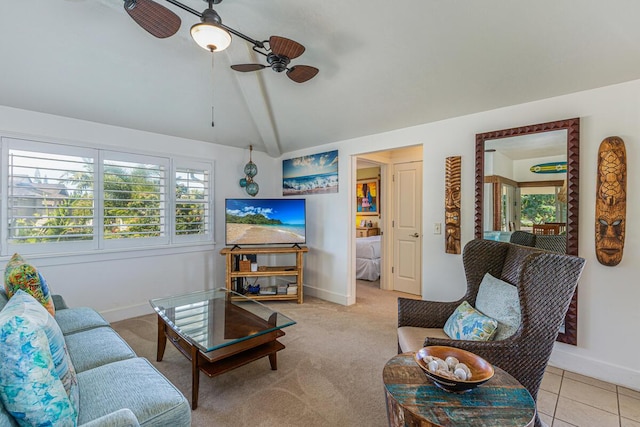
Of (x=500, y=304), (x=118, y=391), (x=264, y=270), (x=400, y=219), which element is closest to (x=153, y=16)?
(x=118, y=391)

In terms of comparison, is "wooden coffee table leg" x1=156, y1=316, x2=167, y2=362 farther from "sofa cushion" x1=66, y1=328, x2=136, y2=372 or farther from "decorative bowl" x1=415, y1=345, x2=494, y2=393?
Answer: "decorative bowl" x1=415, y1=345, x2=494, y2=393

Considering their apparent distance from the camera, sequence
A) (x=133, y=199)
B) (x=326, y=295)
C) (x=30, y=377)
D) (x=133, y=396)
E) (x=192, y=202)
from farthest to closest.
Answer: (x=326, y=295) → (x=192, y=202) → (x=133, y=199) → (x=133, y=396) → (x=30, y=377)

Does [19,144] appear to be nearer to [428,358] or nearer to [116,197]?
[116,197]

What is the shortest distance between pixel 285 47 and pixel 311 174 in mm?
2540

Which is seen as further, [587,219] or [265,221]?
[265,221]

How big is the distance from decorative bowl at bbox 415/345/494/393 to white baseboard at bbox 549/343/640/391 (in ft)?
5.71

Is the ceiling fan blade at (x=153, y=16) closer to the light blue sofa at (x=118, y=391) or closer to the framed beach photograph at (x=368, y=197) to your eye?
the light blue sofa at (x=118, y=391)

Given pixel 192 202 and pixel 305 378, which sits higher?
pixel 192 202

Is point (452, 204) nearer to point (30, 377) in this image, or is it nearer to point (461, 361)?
point (461, 361)

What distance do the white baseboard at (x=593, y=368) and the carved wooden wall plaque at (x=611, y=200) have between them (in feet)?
2.55

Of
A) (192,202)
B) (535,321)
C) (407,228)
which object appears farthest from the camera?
(407,228)

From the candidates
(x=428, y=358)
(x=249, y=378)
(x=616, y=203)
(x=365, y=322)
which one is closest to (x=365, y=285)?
(x=365, y=322)

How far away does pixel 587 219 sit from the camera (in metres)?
2.36

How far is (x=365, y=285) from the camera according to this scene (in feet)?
17.0
